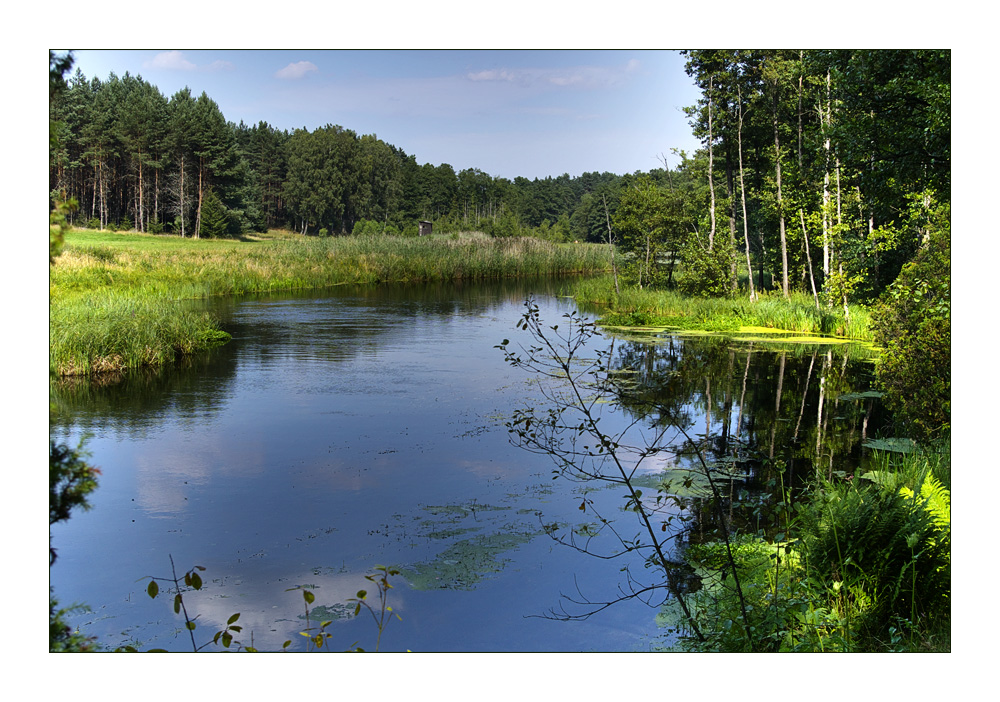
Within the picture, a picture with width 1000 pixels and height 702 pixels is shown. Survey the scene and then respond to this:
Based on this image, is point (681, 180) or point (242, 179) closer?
point (242, 179)

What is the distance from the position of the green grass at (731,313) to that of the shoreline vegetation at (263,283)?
0.08ft

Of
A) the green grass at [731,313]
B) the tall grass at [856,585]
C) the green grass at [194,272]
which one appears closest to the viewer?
the tall grass at [856,585]

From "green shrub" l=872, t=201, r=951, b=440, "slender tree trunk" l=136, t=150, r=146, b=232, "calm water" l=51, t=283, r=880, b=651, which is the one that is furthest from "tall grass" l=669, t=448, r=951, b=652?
"slender tree trunk" l=136, t=150, r=146, b=232

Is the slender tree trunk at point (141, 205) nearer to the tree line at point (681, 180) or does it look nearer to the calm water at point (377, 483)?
the tree line at point (681, 180)

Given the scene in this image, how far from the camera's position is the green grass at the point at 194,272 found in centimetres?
1093

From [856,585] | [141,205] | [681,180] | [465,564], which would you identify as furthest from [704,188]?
[856,585]

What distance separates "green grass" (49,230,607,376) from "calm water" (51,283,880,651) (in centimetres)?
80

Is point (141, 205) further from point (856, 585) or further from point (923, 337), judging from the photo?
point (856, 585)

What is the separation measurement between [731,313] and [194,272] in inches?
540

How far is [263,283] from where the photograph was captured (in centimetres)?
2438

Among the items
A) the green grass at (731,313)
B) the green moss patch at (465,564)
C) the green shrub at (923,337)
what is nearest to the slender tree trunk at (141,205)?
the green moss patch at (465,564)

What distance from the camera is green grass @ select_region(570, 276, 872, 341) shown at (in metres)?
14.7
